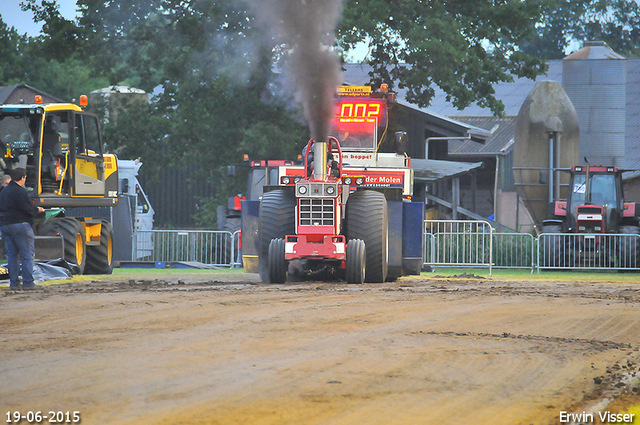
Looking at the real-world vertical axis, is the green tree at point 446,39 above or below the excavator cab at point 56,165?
above

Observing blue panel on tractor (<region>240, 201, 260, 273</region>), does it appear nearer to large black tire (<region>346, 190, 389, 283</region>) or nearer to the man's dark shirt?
large black tire (<region>346, 190, 389, 283</region>)

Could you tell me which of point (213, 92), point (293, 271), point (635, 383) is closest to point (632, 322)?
point (635, 383)

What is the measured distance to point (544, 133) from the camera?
32500 mm

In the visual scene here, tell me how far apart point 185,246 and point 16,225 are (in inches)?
434

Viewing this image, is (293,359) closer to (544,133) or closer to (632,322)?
(632,322)

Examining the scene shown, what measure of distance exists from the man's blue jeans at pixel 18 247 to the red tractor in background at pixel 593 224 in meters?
13.5

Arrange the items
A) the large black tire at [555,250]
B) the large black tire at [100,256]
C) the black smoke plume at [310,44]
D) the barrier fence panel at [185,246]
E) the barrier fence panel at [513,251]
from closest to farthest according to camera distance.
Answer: the black smoke plume at [310,44]
the large black tire at [100,256]
the large black tire at [555,250]
the barrier fence panel at [513,251]
the barrier fence panel at [185,246]

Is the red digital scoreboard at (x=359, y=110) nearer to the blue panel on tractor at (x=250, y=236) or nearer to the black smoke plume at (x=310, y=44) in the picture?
the black smoke plume at (x=310, y=44)

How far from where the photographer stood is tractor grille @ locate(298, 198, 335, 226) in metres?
14.2

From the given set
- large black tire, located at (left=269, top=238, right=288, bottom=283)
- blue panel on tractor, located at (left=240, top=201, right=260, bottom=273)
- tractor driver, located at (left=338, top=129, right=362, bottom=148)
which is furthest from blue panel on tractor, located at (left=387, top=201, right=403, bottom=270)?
tractor driver, located at (left=338, top=129, right=362, bottom=148)

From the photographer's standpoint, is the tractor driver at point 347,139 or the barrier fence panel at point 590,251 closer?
the tractor driver at point 347,139

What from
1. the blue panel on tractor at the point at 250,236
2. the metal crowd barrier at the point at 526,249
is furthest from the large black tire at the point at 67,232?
the metal crowd barrier at the point at 526,249

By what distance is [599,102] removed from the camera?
127 ft

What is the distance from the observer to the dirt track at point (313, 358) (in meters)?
5.48
